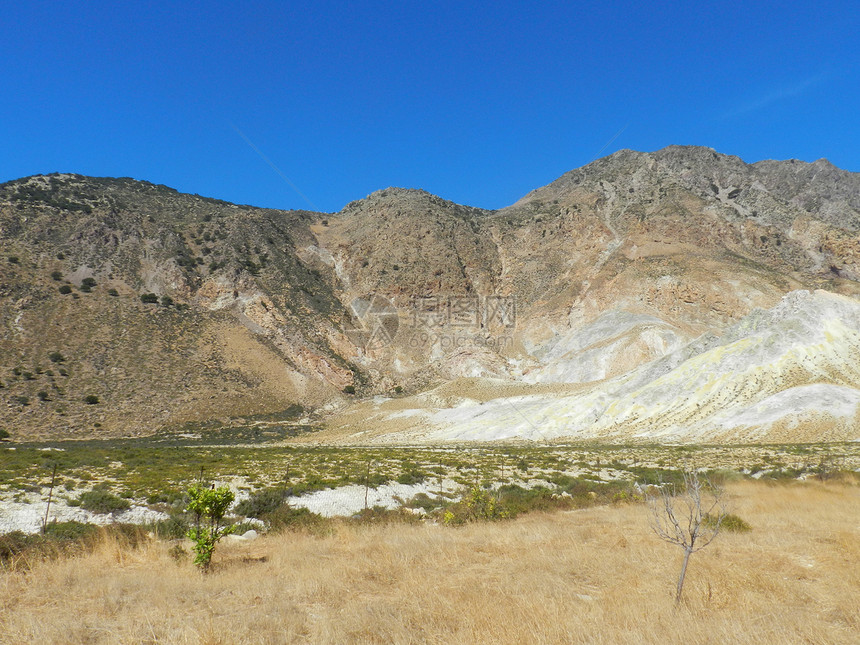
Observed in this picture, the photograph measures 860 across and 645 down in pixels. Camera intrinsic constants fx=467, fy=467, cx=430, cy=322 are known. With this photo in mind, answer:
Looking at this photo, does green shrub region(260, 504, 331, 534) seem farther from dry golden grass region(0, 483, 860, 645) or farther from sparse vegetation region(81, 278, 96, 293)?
sparse vegetation region(81, 278, 96, 293)

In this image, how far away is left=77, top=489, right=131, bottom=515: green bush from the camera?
49.4ft

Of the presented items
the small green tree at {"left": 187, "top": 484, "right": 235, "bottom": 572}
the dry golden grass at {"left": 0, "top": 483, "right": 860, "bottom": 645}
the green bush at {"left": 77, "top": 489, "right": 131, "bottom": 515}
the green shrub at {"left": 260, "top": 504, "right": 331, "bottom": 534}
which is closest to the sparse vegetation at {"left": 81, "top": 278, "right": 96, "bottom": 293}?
the green bush at {"left": 77, "top": 489, "right": 131, "bottom": 515}

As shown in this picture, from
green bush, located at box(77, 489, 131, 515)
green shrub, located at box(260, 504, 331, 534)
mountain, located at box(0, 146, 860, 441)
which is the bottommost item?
green shrub, located at box(260, 504, 331, 534)

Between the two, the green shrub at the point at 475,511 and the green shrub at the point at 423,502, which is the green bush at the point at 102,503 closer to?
the green shrub at the point at 423,502

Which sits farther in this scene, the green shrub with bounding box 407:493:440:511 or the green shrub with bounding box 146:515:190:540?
the green shrub with bounding box 407:493:440:511

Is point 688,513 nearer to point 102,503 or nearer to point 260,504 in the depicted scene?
point 260,504

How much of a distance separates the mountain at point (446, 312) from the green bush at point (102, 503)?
41.6 meters

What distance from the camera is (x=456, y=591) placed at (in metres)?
7.38

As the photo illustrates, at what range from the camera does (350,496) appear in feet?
A: 62.1

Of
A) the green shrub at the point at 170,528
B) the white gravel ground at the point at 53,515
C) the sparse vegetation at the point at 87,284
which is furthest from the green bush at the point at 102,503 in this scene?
the sparse vegetation at the point at 87,284

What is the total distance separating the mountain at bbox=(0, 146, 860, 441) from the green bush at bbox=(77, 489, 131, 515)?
41.6 metres

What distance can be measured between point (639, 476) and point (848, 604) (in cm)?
1752

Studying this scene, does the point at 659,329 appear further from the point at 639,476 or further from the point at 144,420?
the point at 144,420

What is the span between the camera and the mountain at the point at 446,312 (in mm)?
51531
